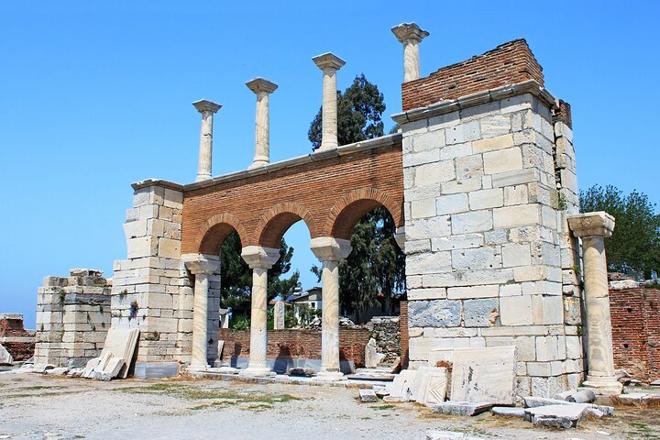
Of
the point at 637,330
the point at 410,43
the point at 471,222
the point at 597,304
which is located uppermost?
the point at 410,43

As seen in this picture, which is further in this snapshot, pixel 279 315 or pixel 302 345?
pixel 279 315

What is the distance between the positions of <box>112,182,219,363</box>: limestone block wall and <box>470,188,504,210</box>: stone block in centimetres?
936

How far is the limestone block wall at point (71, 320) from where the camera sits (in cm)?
1789

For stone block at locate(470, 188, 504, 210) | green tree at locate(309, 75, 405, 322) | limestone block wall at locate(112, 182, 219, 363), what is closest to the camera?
stone block at locate(470, 188, 504, 210)

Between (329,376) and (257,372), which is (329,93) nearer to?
(329,376)

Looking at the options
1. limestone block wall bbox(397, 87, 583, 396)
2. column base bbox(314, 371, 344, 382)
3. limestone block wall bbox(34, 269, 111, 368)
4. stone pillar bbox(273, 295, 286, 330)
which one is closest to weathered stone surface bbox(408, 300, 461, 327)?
limestone block wall bbox(397, 87, 583, 396)

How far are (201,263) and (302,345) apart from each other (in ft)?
19.9

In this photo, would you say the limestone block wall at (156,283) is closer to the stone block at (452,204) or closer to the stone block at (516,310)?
the stone block at (452,204)

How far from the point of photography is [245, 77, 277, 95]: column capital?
16328 millimetres

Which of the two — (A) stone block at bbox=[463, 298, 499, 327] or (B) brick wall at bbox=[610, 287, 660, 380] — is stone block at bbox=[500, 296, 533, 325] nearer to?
(A) stone block at bbox=[463, 298, 499, 327]

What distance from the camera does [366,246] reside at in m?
31.8

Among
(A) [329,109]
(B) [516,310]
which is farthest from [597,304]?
(A) [329,109]

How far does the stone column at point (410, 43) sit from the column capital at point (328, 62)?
6.09 ft

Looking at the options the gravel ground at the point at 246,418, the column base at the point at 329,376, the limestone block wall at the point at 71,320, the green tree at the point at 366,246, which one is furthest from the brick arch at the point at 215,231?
the green tree at the point at 366,246
